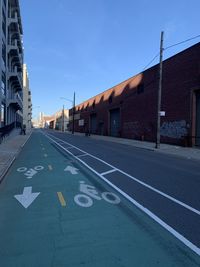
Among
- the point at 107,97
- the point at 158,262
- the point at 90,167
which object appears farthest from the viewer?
the point at 107,97

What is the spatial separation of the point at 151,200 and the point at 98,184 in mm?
2619

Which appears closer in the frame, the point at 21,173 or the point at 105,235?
the point at 105,235

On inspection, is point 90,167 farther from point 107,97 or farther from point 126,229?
point 107,97

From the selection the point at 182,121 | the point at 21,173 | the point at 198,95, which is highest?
the point at 198,95

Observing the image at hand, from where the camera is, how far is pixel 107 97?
2532 inches

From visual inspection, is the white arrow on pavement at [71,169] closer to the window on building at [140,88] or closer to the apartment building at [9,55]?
the apartment building at [9,55]

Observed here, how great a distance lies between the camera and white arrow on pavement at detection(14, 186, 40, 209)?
8.34m

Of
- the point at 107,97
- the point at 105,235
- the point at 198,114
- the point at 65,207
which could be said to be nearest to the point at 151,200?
the point at 65,207

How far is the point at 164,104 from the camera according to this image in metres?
36.9

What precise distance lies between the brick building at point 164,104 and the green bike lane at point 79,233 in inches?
910

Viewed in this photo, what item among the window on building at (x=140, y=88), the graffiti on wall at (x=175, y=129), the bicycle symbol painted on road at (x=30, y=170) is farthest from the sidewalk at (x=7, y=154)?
the window on building at (x=140, y=88)

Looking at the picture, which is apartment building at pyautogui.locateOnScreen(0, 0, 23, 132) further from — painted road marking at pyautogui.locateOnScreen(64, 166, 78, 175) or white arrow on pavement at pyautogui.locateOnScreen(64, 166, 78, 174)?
white arrow on pavement at pyautogui.locateOnScreen(64, 166, 78, 174)

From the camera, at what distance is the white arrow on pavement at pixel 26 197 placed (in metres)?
8.34

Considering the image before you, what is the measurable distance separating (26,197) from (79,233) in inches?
135
